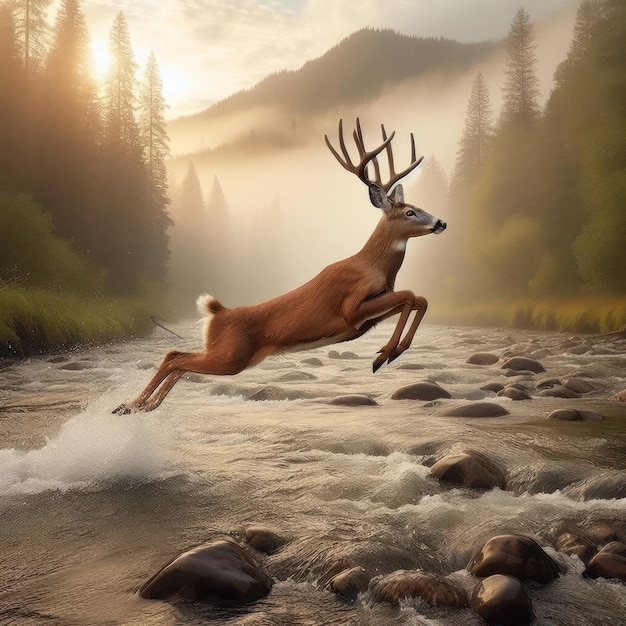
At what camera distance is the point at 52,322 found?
78.1 feet

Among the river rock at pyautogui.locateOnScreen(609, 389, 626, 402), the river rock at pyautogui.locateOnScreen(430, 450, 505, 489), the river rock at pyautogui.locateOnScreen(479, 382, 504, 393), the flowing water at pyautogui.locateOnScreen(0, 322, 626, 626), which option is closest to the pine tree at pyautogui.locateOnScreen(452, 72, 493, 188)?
the river rock at pyautogui.locateOnScreen(479, 382, 504, 393)

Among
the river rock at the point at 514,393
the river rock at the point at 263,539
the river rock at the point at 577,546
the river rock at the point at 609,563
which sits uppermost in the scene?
the river rock at the point at 263,539

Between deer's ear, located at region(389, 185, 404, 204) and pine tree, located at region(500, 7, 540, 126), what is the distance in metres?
56.1

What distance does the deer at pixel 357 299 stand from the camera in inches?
156

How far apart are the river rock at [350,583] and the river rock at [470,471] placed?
289 cm

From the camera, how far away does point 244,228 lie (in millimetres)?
142250

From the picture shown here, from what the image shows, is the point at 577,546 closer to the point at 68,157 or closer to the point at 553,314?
the point at 553,314

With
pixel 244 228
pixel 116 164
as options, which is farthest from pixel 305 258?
pixel 116 164

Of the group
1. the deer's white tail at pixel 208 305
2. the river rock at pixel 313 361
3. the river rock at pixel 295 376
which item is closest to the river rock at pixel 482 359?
the river rock at pixel 313 361

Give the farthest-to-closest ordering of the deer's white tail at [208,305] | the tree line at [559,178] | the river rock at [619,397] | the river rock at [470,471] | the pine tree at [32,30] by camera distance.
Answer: the pine tree at [32,30]
the tree line at [559,178]
the river rock at [619,397]
the river rock at [470,471]
the deer's white tail at [208,305]

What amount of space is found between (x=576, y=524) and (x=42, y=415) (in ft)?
35.1

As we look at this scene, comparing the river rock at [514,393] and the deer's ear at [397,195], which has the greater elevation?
the deer's ear at [397,195]

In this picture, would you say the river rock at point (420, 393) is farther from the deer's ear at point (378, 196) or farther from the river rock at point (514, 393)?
the deer's ear at point (378, 196)

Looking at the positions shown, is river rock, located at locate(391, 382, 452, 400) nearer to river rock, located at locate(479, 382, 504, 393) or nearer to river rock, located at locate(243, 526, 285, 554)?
river rock, located at locate(479, 382, 504, 393)
